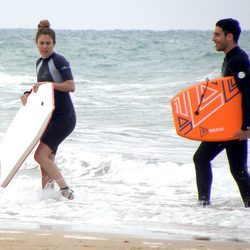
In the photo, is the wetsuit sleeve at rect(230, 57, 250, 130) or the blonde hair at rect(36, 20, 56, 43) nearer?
the wetsuit sleeve at rect(230, 57, 250, 130)

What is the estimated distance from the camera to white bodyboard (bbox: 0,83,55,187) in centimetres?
623

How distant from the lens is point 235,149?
5.78 meters

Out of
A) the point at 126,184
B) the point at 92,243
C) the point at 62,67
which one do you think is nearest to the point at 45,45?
the point at 62,67

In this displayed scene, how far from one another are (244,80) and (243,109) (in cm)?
21

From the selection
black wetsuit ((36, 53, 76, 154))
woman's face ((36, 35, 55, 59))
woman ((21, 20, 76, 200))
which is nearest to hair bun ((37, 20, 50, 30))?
woman ((21, 20, 76, 200))

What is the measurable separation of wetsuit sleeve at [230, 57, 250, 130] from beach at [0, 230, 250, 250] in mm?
1126

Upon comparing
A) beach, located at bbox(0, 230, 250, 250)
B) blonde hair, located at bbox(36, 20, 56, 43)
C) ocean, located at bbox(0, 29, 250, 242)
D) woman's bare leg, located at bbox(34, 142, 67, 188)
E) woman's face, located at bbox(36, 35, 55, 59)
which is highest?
blonde hair, located at bbox(36, 20, 56, 43)

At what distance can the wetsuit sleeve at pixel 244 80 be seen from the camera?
560 centimetres

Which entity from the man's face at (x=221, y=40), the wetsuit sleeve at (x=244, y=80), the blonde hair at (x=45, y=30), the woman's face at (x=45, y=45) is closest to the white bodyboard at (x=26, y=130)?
the woman's face at (x=45, y=45)

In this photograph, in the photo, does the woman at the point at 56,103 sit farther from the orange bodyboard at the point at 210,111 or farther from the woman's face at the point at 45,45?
the orange bodyboard at the point at 210,111

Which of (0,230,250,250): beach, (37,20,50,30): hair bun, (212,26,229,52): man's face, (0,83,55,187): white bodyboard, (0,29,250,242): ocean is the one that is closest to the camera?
(0,230,250,250): beach

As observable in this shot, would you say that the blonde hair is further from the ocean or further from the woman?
the ocean

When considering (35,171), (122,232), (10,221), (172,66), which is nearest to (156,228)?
(122,232)

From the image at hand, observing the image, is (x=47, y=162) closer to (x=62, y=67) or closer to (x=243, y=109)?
(x=62, y=67)
